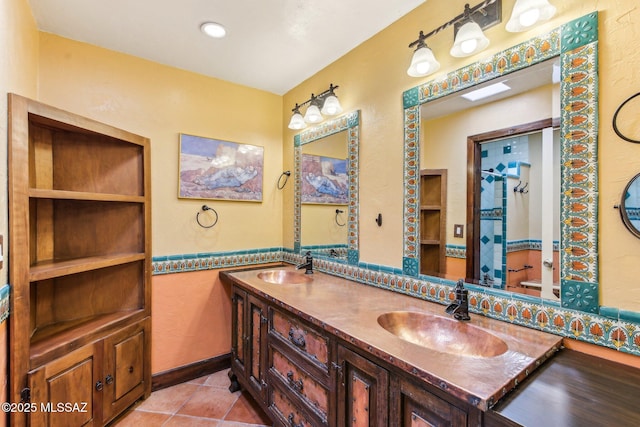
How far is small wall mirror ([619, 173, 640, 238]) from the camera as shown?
970 mm

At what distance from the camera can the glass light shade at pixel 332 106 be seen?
6.85ft

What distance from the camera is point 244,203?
8.69 feet

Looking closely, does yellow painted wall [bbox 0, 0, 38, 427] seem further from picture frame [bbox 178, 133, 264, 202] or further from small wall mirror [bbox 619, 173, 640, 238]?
small wall mirror [bbox 619, 173, 640, 238]

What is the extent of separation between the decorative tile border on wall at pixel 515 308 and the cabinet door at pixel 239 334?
0.60 metres

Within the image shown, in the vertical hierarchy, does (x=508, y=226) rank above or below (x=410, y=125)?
below

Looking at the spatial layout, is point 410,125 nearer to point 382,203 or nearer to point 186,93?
point 382,203

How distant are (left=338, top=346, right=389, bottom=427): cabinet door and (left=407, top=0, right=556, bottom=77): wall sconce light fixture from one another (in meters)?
1.37

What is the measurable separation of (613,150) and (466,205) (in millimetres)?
578

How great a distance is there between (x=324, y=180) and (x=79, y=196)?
1561 millimetres

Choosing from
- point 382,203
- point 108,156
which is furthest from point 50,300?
point 382,203

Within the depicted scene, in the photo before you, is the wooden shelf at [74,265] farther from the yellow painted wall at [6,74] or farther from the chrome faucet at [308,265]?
the chrome faucet at [308,265]

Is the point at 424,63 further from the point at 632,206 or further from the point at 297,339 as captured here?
the point at 297,339

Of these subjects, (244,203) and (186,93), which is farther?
(244,203)

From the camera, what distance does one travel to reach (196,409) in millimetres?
2041
